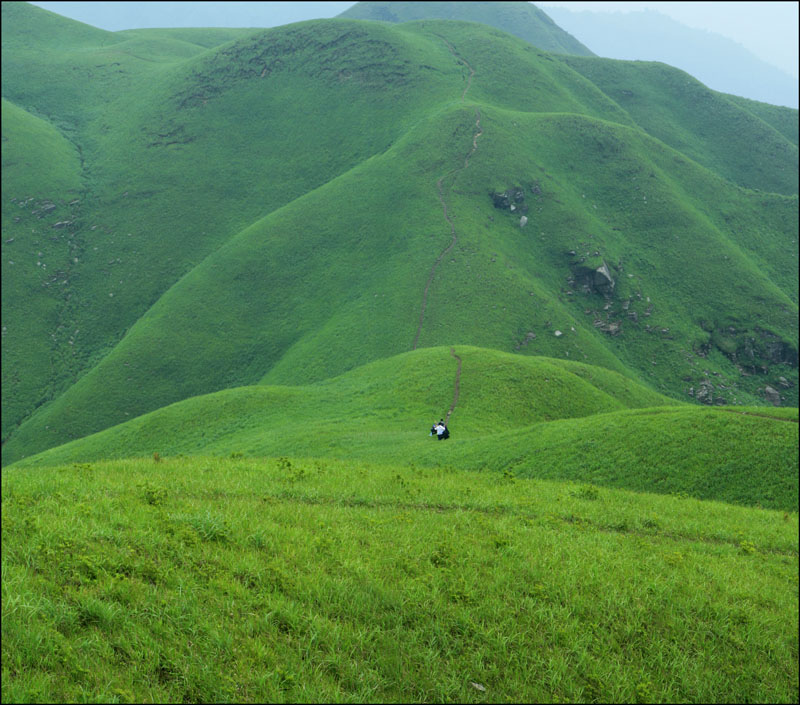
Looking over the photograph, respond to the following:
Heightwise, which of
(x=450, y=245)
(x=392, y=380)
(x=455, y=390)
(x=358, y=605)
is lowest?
(x=392, y=380)

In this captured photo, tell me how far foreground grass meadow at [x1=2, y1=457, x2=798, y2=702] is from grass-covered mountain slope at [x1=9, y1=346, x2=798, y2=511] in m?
10.7

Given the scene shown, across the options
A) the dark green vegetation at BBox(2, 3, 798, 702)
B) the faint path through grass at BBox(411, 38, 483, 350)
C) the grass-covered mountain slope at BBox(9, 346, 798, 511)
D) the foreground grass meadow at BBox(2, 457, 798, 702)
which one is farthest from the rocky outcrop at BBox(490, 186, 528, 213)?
the foreground grass meadow at BBox(2, 457, 798, 702)

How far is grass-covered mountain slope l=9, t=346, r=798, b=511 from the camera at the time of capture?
23109 millimetres

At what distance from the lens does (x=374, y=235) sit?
116000 millimetres

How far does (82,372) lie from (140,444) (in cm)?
6616

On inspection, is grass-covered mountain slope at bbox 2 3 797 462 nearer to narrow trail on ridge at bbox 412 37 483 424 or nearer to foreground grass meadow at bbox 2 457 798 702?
narrow trail on ridge at bbox 412 37 483 424

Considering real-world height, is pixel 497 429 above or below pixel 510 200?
below

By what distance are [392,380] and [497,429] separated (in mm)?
18830

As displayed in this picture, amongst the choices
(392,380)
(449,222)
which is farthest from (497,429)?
(449,222)

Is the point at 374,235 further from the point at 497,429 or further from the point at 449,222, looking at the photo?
the point at 497,429

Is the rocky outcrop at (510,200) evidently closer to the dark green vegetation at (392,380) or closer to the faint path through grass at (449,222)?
the dark green vegetation at (392,380)

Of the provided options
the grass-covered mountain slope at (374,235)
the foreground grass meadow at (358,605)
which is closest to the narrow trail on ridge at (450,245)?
the grass-covered mountain slope at (374,235)

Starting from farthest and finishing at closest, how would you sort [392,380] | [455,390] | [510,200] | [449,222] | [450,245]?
[510,200] → [449,222] → [450,245] → [392,380] → [455,390]

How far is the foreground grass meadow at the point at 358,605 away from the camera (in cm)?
650
